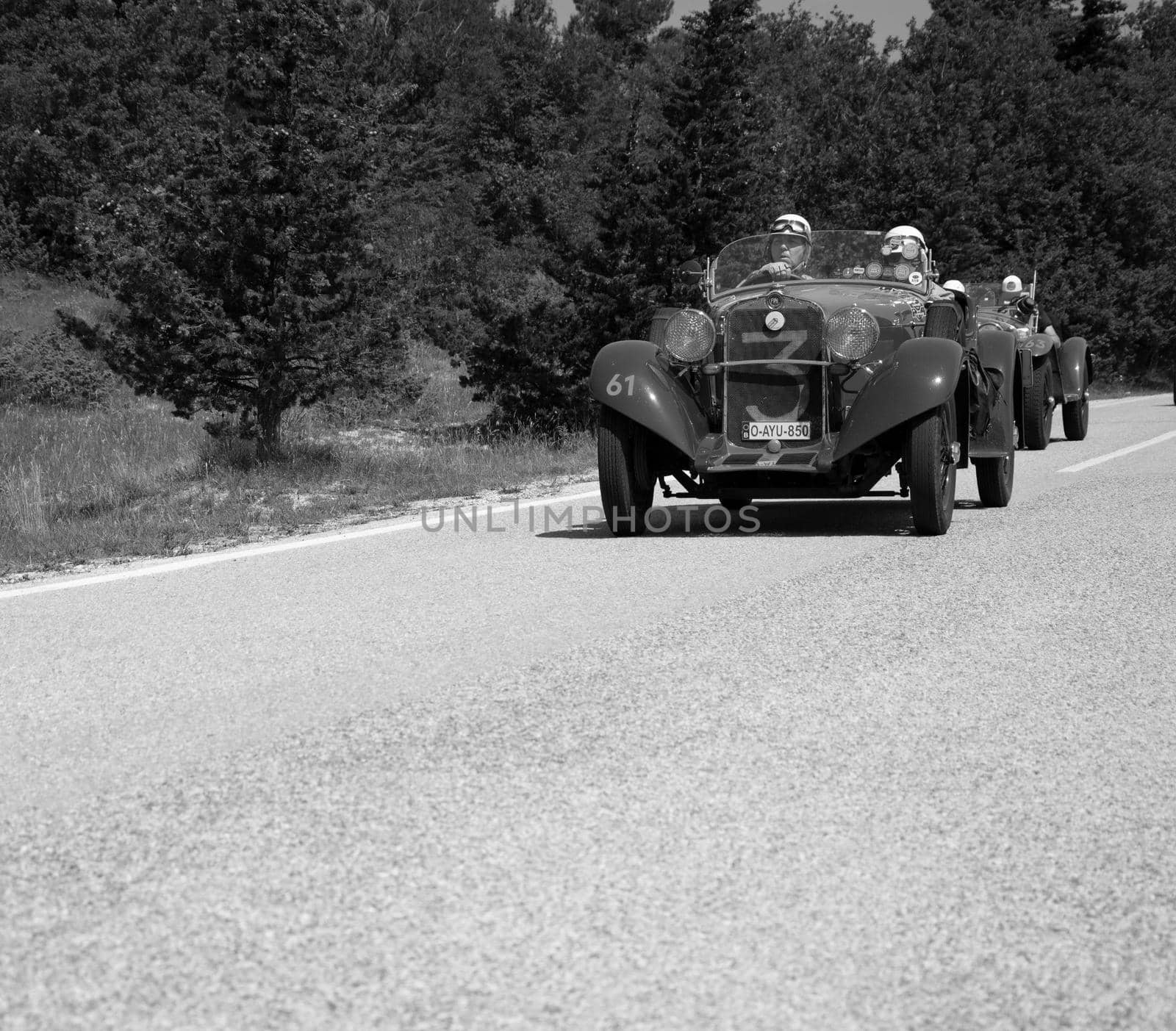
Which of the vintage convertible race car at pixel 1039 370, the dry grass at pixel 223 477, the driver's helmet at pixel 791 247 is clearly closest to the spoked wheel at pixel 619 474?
the dry grass at pixel 223 477

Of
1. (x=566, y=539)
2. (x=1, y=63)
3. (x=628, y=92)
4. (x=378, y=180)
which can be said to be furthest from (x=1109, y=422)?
(x=628, y=92)

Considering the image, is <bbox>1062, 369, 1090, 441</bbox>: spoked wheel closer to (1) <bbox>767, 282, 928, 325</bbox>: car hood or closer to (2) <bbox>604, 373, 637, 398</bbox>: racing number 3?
(1) <bbox>767, 282, 928, 325</bbox>: car hood

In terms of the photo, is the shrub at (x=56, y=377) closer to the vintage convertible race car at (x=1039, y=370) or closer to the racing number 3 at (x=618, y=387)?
the vintage convertible race car at (x=1039, y=370)

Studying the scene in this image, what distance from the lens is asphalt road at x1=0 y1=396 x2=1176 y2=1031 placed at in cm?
268

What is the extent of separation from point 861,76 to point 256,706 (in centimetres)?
5007

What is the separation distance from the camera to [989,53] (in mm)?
51375

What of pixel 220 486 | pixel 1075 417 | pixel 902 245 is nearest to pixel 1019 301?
pixel 1075 417

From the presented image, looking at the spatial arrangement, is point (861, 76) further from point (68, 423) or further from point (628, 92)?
point (68, 423)

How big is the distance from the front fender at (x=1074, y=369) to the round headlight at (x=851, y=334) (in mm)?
9106

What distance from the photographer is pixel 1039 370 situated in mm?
16766

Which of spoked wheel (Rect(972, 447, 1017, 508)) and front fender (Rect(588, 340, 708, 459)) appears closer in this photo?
front fender (Rect(588, 340, 708, 459))

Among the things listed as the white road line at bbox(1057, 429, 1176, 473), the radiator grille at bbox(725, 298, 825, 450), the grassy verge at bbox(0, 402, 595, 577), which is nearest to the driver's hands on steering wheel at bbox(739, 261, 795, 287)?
the radiator grille at bbox(725, 298, 825, 450)

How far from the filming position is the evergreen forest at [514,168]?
47.6 ft

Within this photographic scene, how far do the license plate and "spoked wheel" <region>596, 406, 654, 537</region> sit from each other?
0.67 metres
